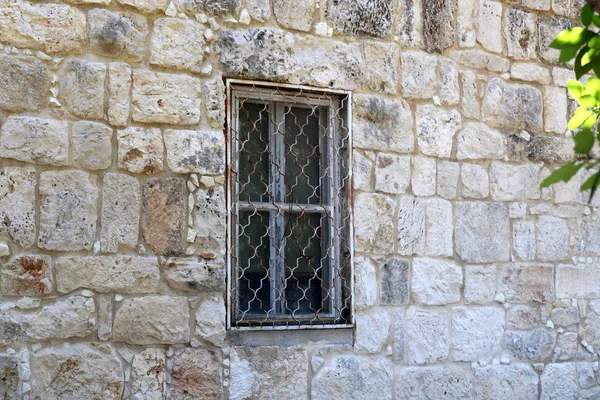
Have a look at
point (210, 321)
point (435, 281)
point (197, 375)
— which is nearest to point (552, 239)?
point (435, 281)

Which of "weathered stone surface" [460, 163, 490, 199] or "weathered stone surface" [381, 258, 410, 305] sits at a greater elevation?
"weathered stone surface" [460, 163, 490, 199]

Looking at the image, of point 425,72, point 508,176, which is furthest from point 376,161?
point 508,176

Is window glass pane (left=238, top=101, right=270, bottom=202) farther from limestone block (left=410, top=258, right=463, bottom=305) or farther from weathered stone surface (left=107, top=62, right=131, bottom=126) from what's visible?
limestone block (left=410, top=258, right=463, bottom=305)

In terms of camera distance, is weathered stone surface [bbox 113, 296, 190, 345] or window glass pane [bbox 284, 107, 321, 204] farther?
window glass pane [bbox 284, 107, 321, 204]

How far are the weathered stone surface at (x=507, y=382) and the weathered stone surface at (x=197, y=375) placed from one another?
1.40m

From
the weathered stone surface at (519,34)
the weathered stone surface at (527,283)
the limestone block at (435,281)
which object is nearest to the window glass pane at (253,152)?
the limestone block at (435,281)

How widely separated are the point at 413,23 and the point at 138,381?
7.30 feet

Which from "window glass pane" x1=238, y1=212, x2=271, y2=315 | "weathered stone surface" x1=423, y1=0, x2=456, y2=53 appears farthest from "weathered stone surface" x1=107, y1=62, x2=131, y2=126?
"weathered stone surface" x1=423, y1=0, x2=456, y2=53

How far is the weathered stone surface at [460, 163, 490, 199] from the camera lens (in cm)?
400

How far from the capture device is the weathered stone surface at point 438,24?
13.1ft

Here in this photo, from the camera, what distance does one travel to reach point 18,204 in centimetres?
309

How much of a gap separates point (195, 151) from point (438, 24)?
4.99 ft

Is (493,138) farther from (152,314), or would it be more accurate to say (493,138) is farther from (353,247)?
(152,314)

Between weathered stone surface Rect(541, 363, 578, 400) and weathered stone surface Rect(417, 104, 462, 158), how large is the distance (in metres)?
1.31
